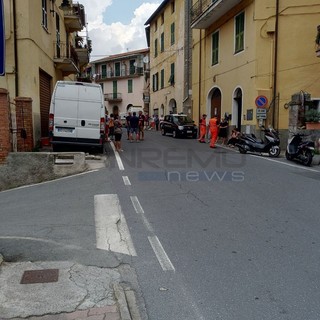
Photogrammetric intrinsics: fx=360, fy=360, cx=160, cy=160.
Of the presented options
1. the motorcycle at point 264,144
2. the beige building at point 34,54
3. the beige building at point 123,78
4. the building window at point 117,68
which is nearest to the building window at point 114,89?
the beige building at point 123,78

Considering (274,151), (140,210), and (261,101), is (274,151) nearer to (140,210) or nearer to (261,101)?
(261,101)

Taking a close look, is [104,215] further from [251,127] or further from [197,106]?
[197,106]

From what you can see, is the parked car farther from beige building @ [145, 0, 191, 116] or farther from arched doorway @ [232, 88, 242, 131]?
beige building @ [145, 0, 191, 116]

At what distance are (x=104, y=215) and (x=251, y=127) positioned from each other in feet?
45.5

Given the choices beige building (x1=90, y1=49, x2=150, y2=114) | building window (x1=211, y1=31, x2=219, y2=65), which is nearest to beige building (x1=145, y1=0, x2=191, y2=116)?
building window (x1=211, y1=31, x2=219, y2=65)

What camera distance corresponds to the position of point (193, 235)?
209 inches

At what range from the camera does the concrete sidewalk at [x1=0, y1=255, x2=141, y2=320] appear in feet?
10.7

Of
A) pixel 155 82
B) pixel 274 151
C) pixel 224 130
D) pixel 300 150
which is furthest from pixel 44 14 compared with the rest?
pixel 155 82

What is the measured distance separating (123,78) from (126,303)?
5833 centimetres

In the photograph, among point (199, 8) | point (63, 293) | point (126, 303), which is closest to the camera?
point (126, 303)

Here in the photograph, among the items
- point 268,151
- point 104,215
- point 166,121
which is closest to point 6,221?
point 104,215

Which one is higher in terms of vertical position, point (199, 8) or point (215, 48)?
point (199, 8)

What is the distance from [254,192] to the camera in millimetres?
8039

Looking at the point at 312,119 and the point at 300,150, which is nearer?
the point at 300,150
